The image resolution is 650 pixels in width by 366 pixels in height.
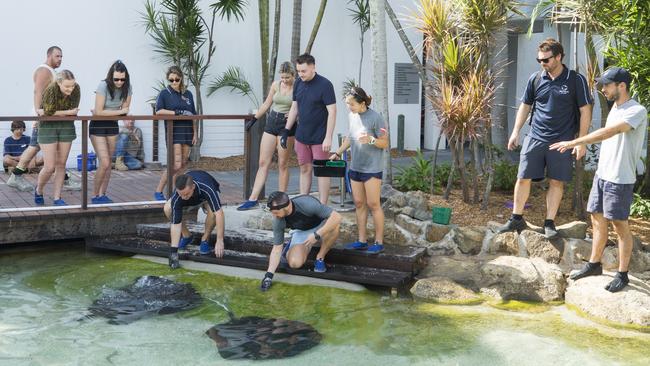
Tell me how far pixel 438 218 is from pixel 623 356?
2.68 m

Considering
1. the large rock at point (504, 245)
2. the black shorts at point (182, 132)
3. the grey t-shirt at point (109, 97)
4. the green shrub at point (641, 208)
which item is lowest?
the large rock at point (504, 245)

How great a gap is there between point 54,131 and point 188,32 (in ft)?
14.8

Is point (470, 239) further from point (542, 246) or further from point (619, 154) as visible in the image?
point (619, 154)

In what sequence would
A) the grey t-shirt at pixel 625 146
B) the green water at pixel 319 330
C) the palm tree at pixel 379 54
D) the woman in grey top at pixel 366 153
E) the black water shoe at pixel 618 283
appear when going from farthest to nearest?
the palm tree at pixel 379 54 → the woman in grey top at pixel 366 153 → the black water shoe at pixel 618 283 → the grey t-shirt at pixel 625 146 → the green water at pixel 319 330

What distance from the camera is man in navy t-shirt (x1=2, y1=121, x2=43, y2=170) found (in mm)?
10609

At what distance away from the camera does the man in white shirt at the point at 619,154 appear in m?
6.16

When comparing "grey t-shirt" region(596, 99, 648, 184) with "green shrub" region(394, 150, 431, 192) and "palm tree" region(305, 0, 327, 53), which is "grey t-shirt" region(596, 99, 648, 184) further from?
"palm tree" region(305, 0, 327, 53)

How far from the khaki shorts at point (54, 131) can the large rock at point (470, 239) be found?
4.14 m

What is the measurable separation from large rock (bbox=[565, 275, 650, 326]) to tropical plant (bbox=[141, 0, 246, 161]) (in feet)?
24.2

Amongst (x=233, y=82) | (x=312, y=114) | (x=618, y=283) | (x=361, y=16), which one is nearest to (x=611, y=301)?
(x=618, y=283)

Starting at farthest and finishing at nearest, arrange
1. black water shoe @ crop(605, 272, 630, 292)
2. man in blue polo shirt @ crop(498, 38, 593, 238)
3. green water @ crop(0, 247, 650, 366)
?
1. man in blue polo shirt @ crop(498, 38, 593, 238)
2. black water shoe @ crop(605, 272, 630, 292)
3. green water @ crop(0, 247, 650, 366)

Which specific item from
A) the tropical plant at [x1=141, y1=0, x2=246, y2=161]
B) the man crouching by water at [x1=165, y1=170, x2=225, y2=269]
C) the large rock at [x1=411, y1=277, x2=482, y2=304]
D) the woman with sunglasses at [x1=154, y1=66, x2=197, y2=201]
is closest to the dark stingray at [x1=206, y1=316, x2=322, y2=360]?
the large rock at [x1=411, y1=277, x2=482, y2=304]

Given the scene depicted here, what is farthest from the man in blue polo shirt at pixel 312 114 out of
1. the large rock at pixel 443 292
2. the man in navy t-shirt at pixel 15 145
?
the man in navy t-shirt at pixel 15 145

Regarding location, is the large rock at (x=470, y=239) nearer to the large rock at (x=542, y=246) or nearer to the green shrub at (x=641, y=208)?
the large rock at (x=542, y=246)
